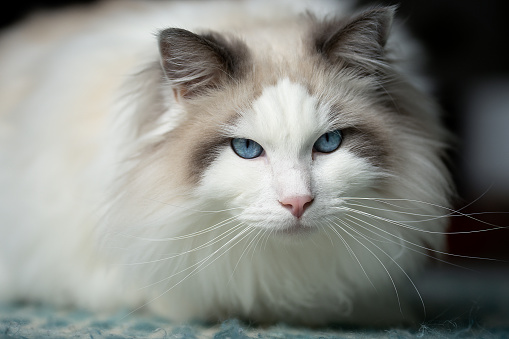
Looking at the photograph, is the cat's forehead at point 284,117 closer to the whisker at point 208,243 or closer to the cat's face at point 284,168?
the cat's face at point 284,168

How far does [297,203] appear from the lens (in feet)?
4.05

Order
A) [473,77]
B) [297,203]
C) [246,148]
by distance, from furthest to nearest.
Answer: [473,77] → [246,148] → [297,203]

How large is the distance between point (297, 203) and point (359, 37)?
1.56 ft

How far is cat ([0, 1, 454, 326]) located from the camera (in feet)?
4.38

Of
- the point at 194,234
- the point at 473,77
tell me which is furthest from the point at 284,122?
the point at 473,77

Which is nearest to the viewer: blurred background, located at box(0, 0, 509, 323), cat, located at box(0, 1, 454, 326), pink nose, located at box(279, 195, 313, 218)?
pink nose, located at box(279, 195, 313, 218)

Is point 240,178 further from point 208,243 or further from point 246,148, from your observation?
point 208,243

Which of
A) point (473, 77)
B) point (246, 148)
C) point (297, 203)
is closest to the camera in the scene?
point (297, 203)

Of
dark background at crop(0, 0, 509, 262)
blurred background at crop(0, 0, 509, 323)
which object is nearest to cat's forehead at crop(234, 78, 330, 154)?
blurred background at crop(0, 0, 509, 323)

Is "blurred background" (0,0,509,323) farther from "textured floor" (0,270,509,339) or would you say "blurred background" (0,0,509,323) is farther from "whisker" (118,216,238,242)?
"whisker" (118,216,238,242)

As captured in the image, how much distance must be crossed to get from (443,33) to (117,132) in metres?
1.92

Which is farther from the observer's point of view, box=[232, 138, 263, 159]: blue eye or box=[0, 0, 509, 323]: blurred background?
box=[0, 0, 509, 323]: blurred background

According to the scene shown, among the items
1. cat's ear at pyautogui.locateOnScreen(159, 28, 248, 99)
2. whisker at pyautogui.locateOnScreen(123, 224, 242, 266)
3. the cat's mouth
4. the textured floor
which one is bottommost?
the textured floor

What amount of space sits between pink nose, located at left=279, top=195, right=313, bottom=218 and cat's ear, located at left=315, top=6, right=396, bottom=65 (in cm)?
42
